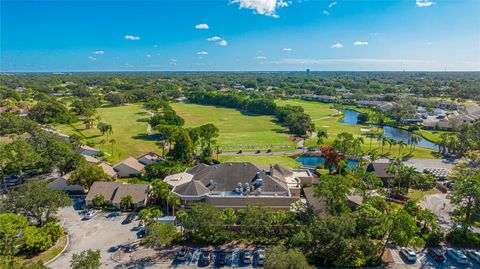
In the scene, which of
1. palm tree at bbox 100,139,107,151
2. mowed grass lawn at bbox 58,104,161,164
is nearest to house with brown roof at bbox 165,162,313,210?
mowed grass lawn at bbox 58,104,161,164

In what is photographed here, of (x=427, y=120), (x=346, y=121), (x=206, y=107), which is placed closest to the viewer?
(x=427, y=120)

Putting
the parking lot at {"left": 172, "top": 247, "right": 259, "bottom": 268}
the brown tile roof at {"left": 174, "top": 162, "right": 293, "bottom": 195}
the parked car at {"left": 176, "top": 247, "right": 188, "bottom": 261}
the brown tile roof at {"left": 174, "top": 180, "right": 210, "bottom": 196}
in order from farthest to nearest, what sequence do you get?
the brown tile roof at {"left": 174, "top": 162, "right": 293, "bottom": 195} < the brown tile roof at {"left": 174, "top": 180, "right": 210, "bottom": 196} < the parked car at {"left": 176, "top": 247, "right": 188, "bottom": 261} < the parking lot at {"left": 172, "top": 247, "right": 259, "bottom": 268}

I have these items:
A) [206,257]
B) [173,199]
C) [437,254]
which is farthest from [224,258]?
[437,254]

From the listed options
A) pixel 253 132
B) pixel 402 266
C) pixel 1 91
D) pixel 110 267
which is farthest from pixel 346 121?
pixel 1 91

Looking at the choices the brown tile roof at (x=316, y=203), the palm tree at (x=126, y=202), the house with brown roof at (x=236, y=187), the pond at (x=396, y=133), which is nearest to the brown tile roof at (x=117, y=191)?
the palm tree at (x=126, y=202)

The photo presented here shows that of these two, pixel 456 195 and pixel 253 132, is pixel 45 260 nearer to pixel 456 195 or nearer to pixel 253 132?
pixel 456 195

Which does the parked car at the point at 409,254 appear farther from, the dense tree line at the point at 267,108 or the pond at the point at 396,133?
the dense tree line at the point at 267,108

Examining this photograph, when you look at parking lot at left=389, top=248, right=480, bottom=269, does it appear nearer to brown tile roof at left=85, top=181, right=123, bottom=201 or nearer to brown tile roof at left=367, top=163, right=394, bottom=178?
brown tile roof at left=367, top=163, right=394, bottom=178
